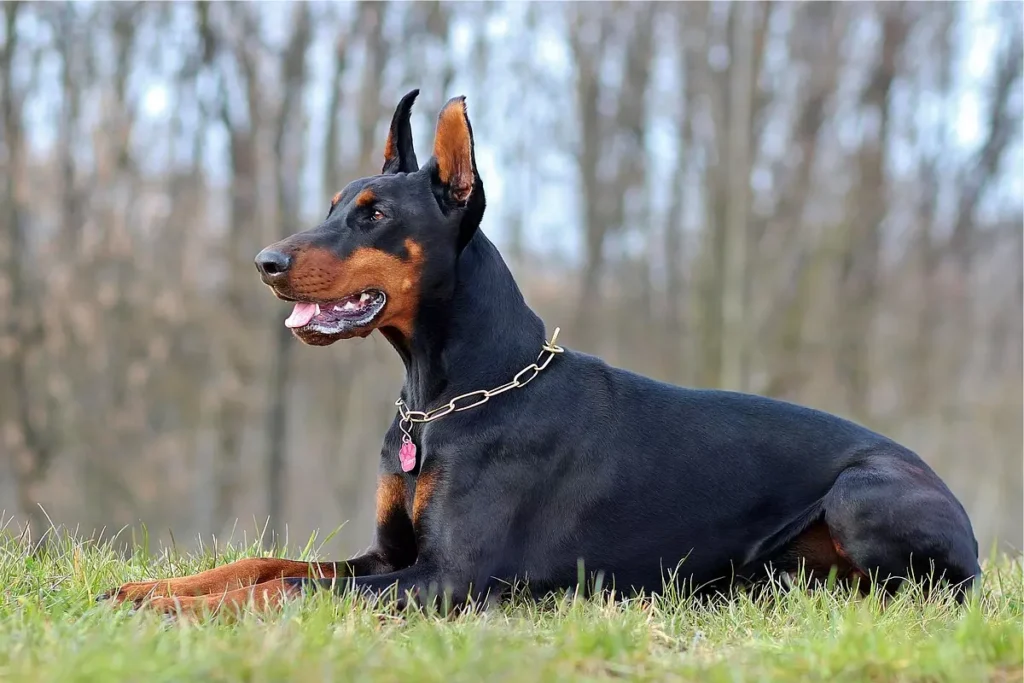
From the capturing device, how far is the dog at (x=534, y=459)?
12.9ft

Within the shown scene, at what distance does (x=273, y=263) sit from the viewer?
3.83 meters

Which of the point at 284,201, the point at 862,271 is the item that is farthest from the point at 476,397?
the point at 862,271

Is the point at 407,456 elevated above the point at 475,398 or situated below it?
below

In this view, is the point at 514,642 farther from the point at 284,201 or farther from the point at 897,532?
the point at 284,201

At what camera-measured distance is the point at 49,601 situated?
11.8ft

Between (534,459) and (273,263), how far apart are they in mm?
1230

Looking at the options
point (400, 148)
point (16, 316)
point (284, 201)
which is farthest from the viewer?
point (284, 201)

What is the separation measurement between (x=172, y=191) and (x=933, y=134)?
423 inches

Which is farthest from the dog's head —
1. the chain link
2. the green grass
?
the green grass

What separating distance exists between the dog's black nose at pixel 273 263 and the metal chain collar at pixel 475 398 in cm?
78

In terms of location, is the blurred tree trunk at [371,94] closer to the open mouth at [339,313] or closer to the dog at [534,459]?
the dog at [534,459]

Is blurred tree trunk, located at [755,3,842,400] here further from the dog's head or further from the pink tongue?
the pink tongue

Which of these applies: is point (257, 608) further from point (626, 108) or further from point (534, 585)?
point (626, 108)

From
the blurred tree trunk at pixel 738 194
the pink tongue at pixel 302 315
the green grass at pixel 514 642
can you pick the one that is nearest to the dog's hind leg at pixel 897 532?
the green grass at pixel 514 642
